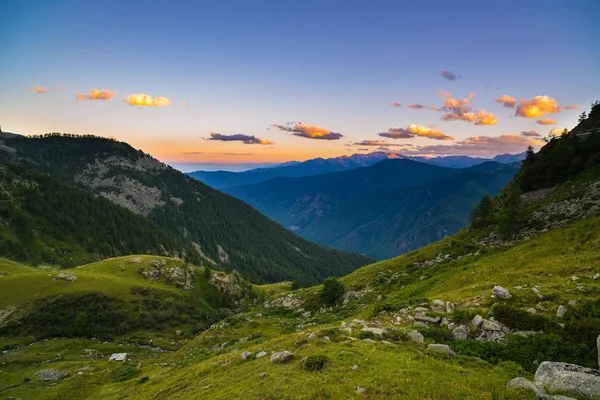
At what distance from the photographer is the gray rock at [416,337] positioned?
1918 centimetres

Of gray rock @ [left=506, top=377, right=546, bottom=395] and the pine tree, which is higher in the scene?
the pine tree

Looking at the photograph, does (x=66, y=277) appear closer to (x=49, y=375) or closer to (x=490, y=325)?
(x=49, y=375)

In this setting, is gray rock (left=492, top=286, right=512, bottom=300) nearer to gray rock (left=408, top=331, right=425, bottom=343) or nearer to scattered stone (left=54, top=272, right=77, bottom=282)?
gray rock (left=408, top=331, right=425, bottom=343)

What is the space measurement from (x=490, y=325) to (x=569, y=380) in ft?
26.8

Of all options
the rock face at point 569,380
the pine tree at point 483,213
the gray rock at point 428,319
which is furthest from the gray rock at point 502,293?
the pine tree at point 483,213

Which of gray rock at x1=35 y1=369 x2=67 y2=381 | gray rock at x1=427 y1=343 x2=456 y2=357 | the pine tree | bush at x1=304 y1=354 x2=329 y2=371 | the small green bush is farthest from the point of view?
the pine tree

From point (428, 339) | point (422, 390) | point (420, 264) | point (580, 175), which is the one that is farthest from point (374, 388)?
point (580, 175)

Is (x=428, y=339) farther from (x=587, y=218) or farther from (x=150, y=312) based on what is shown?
(x=150, y=312)

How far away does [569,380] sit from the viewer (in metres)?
11.4

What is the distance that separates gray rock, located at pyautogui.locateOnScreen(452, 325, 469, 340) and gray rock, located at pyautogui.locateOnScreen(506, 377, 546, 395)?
7.09 metres

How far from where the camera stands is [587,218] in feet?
125

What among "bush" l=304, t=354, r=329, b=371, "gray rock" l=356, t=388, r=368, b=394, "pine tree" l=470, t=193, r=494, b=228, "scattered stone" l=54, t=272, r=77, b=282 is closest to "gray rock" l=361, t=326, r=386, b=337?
"bush" l=304, t=354, r=329, b=371

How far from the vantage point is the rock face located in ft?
35.5

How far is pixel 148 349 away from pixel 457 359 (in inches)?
3044
